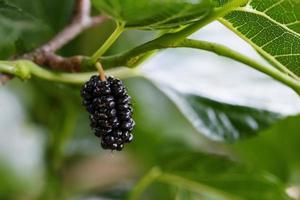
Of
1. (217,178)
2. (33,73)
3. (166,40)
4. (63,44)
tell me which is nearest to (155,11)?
(166,40)

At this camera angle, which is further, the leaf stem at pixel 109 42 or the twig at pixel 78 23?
the twig at pixel 78 23

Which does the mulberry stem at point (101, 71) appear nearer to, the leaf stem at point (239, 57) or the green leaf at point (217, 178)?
the leaf stem at point (239, 57)

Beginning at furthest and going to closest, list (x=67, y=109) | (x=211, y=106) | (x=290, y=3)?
(x=67, y=109), (x=211, y=106), (x=290, y=3)

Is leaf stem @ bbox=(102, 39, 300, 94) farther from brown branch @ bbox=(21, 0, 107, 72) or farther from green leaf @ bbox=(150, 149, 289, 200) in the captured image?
green leaf @ bbox=(150, 149, 289, 200)

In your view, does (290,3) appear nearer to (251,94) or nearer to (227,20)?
(227,20)

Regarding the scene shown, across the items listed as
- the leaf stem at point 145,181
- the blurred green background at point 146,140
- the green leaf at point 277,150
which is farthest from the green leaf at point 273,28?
the green leaf at point 277,150

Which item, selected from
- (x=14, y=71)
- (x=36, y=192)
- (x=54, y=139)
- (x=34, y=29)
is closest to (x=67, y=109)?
(x=54, y=139)

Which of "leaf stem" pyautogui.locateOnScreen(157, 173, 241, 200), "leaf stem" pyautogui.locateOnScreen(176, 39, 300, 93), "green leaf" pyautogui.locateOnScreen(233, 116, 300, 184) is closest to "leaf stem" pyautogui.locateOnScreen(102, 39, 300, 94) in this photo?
"leaf stem" pyautogui.locateOnScreen(176, 39, 300, 93)
